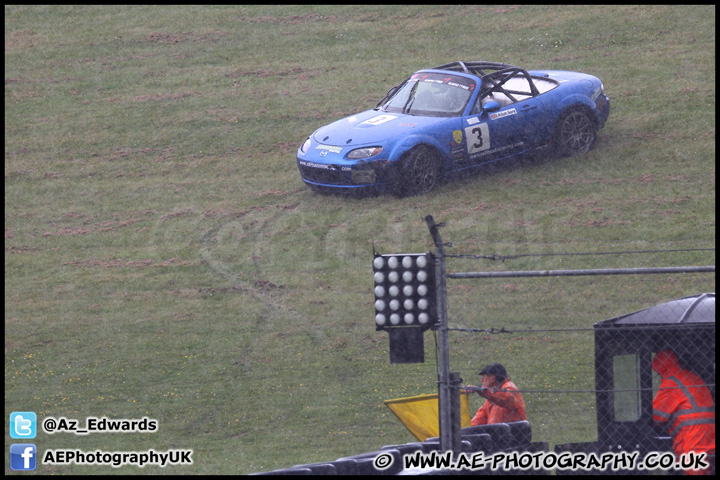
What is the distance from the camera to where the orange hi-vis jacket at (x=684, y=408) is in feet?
19.6

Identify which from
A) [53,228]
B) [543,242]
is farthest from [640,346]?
[53,228]

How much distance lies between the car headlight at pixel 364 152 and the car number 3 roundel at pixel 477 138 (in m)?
1.39

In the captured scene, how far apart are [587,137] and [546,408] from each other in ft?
19.7

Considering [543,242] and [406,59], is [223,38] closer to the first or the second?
[406,59]

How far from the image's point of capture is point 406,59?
61.4 feet

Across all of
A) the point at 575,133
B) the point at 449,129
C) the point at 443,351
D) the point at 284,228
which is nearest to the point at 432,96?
the point at 449,129

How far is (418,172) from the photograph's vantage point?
39.9 ft

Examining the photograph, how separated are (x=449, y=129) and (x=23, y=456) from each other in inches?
277

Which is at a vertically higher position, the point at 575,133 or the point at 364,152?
the point at 364,152

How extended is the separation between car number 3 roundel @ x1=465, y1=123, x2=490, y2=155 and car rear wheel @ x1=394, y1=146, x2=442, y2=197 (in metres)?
0.54

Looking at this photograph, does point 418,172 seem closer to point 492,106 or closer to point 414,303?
point 492,106

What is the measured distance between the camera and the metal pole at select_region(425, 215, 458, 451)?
577cm
